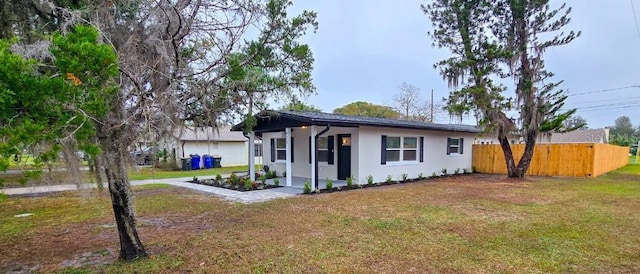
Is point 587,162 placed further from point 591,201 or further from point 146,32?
point 146,32

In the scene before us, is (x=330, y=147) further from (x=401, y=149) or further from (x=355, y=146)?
(x=401, y=149)

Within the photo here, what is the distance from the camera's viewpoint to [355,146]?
10.9 meters

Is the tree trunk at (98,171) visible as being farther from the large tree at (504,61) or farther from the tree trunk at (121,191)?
the large tree at (504,61)

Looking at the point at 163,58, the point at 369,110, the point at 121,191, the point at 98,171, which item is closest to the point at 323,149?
the point at 163,58

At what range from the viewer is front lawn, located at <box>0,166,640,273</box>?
3.84 metres

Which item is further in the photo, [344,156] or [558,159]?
[558,159]

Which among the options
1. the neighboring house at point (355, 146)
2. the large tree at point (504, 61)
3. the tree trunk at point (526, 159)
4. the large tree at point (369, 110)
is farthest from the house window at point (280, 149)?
the large tree at point (369, 110)

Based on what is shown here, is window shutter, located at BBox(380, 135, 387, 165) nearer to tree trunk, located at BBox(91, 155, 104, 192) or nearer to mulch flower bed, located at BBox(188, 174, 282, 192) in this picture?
mulch flower bed, located at BBox(188, 174, 282, 192)

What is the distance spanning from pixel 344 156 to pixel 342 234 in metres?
6.74

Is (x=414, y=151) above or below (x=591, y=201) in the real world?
above

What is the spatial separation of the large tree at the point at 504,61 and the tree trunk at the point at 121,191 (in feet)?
35.7

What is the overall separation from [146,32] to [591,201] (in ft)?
32.3

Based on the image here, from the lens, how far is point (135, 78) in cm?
349

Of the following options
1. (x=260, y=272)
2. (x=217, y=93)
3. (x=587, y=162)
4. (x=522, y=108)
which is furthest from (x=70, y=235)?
(x=587, y=162)
